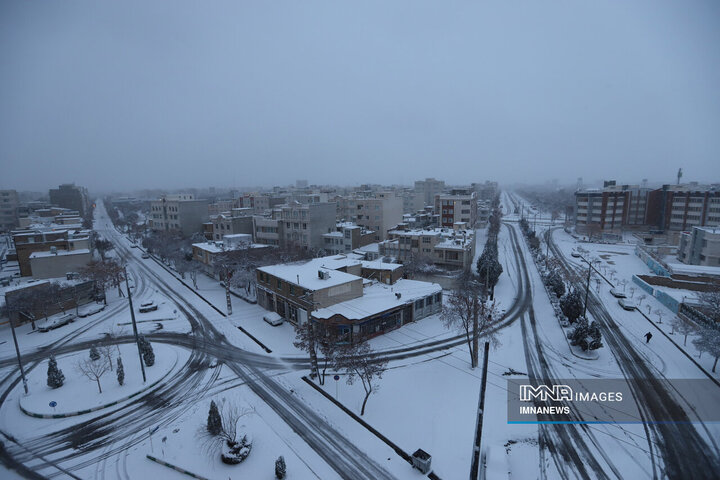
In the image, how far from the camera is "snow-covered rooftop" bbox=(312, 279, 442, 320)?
26453mm

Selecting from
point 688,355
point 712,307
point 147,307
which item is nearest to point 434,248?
point 712,307

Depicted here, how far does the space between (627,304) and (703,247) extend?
25.1 metres

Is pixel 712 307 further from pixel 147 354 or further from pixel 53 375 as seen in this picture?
pixel 53 375

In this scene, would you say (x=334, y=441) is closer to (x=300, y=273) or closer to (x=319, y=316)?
(x=319, y=316)

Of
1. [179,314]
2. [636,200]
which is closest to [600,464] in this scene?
[179,314]

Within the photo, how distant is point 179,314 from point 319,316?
1724 cm

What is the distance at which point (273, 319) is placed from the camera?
30.4m

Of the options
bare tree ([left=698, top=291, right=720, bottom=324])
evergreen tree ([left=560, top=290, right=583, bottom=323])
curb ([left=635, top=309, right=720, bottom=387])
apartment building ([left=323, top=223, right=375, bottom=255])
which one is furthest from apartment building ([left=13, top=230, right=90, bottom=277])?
bare tree ([left=698, top=291, right=720, bottom=324])

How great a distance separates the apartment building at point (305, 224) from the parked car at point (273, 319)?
2287 centimetres

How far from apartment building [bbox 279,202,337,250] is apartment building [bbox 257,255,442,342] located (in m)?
19.4

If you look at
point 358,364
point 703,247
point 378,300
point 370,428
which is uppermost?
point 703,247

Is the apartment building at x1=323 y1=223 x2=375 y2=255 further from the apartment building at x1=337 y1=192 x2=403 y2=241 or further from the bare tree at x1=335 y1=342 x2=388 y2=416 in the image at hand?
the bare tree at x1=335 y1=342 x2=388 y2=416

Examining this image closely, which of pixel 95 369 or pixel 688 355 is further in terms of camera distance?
pixel 688 355

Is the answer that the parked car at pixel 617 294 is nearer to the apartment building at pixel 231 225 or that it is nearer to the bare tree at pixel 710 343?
the bare tree at pixel 710 343
